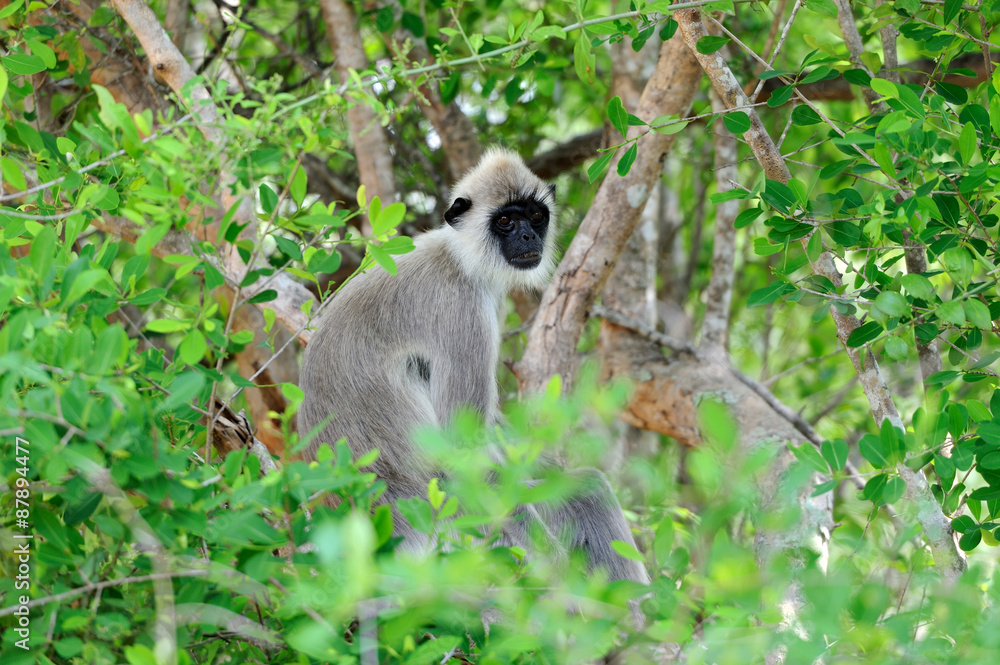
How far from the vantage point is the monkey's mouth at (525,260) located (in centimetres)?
409

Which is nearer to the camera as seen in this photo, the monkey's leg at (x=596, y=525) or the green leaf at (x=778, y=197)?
the green leaf at (x=778, y=197)

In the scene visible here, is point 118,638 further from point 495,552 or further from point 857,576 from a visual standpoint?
point 857,576

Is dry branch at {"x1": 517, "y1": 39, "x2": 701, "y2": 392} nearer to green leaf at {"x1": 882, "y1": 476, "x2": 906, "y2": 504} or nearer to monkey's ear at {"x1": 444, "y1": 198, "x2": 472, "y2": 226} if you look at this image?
monkey's ear at {"x1": 444, "y1": 198, "x2": 472, "y2": 226}

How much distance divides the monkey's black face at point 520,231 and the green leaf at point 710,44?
1602mm

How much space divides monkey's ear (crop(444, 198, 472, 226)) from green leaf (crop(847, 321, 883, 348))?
7.18ft

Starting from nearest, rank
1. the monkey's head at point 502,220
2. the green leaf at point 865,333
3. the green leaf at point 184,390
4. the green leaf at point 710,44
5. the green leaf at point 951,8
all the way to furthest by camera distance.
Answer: the green leaf at point 184,390, the green leaf at point 865,333, the green leaf at point 951,8, the green leaf at point 710,44, the monkey's head at point 502,220

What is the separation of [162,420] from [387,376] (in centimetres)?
137

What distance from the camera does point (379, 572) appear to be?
130 cm

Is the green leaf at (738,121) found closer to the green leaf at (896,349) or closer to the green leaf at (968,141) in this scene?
the green leaf at (968,141)

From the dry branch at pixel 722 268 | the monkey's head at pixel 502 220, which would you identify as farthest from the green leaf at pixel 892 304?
the dry branch at pixel 722 268

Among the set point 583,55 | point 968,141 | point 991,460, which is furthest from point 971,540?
point 583,55

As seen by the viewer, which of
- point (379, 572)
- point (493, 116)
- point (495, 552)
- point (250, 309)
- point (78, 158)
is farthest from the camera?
point (493, 116)

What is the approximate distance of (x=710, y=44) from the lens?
269 centimetres

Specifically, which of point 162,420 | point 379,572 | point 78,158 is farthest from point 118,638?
point 78,158
